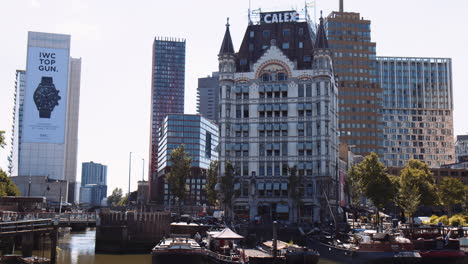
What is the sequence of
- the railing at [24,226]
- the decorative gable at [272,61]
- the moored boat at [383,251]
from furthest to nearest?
the decorative gable at [272,61] < the railing at [24,226] < the moored boat at [383,251]

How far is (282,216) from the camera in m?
123

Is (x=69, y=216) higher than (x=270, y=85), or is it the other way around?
(x=270, y=85)

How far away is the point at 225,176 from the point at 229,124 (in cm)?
1461

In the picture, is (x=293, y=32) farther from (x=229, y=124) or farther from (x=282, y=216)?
(x=282, y=216)

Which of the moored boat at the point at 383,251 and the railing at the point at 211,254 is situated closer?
the railing at the point at 211,254

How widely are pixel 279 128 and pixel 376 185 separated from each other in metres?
25.8

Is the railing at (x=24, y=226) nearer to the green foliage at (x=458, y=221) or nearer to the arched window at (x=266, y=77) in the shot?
the green foliage at (x=458, y=221)

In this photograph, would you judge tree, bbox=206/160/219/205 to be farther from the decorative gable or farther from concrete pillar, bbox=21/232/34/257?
concrete pillar, bbox=21/232/34/257

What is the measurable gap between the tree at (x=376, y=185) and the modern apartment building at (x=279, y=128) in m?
10.4

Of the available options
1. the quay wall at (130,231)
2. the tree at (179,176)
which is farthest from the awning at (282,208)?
the quay wall at (130,231)

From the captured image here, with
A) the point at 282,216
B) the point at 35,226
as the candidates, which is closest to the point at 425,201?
the point at 282,216

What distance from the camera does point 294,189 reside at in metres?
116

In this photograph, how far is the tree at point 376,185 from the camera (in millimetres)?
109875

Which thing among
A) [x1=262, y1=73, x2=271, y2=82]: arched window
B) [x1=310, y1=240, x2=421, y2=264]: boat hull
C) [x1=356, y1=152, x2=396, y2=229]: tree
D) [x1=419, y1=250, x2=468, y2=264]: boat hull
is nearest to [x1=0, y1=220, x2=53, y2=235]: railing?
[x1=310, y1=240, x2=421, y2=264]: boat hull
